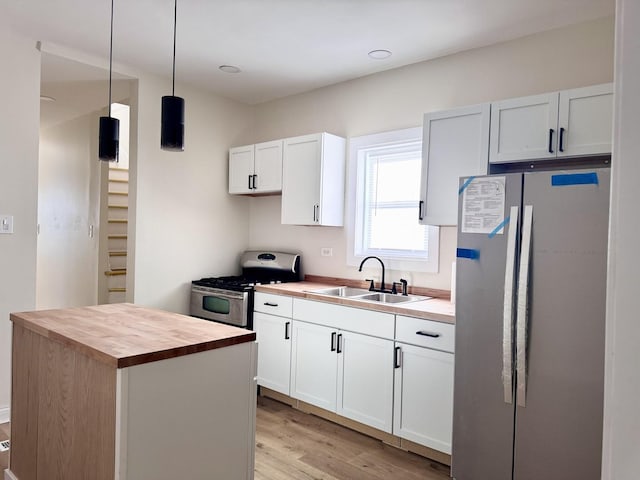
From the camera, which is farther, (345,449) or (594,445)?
(345,449)

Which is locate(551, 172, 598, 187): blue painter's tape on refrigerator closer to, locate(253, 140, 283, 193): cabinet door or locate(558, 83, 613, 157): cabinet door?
locate(558, 83, 613, 157): cabinet door

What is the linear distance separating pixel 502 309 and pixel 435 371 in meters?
0.63

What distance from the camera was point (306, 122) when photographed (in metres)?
4.27

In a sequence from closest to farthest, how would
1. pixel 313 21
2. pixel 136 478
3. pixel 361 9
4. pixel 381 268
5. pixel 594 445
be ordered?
1. pixel 136 478
2. pixel 594 445
3. pixel 361 9
4. pixel 313 21
5. pixel 381 268

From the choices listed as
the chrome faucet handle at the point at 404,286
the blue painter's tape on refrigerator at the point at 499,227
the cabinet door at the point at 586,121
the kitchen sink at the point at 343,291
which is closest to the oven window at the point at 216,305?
the kitchen sink at the point at 343,291

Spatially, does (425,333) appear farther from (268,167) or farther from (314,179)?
(268,167)

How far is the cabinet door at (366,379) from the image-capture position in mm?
2910

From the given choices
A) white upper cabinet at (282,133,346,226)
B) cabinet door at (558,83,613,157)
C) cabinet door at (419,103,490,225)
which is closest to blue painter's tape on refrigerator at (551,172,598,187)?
cabinet door at (558,83,613,157)

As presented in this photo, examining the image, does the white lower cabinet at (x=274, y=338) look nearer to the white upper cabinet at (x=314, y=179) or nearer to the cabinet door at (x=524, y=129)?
the white upper cabinet at (x=314, y=179)

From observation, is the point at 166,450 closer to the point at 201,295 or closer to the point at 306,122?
the point at 201,295

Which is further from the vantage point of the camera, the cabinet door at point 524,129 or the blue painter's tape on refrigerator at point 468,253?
the cabinet door at point 524,129

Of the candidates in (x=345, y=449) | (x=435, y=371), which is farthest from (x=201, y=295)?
(x=435, y=371)

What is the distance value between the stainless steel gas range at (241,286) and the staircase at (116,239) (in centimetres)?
197

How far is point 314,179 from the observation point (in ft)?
12.4
